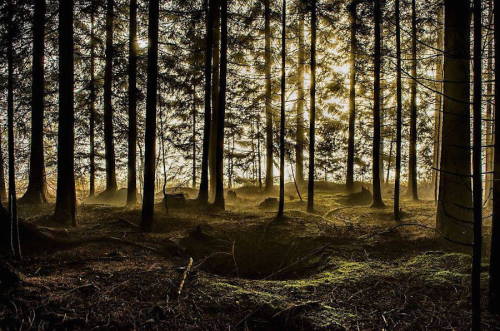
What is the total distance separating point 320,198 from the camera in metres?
18.5

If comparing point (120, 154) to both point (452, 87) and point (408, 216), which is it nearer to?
point (408, 216)

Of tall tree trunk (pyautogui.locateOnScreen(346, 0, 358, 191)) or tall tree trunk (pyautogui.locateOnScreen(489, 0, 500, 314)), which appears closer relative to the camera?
tall tree trunk (pyautogui.locateOnScreen(489, 0, 500, 314))

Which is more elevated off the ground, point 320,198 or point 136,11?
point 136,11

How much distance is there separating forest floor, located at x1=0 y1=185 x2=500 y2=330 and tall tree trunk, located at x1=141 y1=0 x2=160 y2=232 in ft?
2.66

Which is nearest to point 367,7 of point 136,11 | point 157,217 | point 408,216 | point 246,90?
point 246,90

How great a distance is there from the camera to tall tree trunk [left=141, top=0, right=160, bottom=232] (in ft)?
32.7

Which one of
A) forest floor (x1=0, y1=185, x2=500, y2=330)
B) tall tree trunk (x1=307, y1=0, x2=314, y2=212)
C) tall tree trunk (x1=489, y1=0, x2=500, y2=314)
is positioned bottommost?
forest floor (x1=0, y1=185, x2=500, y2=330)

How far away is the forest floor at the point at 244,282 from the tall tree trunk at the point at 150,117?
812mm

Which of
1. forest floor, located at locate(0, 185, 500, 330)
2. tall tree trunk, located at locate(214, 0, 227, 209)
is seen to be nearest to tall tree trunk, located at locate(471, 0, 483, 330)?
forest floor, located at locate(0, 185, 500, 330)

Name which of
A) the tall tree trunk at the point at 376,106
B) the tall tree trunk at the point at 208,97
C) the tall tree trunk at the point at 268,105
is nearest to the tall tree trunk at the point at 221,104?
the tall tree trunk at the point at 208,97

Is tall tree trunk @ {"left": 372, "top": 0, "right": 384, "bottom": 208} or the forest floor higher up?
tall tree trunk @ {"left": 372, "top": 0, "right": 384, "bottom": 208}

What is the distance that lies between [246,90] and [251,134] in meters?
3.55

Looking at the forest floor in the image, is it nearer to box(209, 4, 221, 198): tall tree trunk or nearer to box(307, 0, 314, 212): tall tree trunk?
box(307, 0, 314, 212): tall tree trunk

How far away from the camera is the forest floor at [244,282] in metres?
4.29
